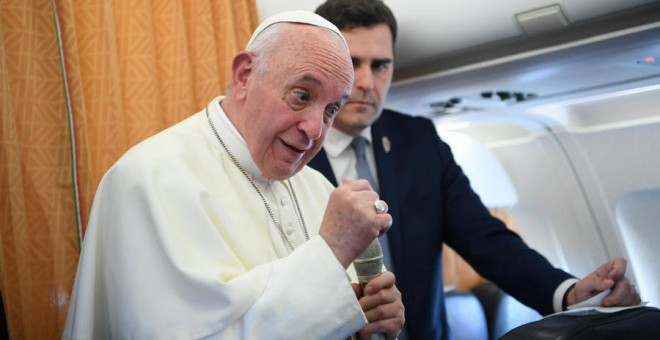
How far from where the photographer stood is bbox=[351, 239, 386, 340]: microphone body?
164 cm

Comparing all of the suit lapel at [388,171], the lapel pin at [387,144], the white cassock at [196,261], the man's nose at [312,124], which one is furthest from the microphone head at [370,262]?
the lapel pin at [387,144]

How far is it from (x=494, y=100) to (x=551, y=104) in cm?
39

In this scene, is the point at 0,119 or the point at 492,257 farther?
the point at 492,257

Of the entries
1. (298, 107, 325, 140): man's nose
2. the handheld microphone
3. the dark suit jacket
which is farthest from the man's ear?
the dark suit jacket

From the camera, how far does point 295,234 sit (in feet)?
6.20

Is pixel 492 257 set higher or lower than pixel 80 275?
lower

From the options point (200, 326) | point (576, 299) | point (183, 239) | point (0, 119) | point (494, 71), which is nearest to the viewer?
point (200, 326)

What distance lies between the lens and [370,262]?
164 centimetres

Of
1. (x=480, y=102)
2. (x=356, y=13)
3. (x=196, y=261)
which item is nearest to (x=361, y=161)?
(x=356, y=13)

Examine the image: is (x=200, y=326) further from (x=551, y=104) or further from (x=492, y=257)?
(x=551, y=104)

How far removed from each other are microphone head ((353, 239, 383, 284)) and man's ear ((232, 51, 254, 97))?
1.86 ft

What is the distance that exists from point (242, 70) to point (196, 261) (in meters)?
0.56

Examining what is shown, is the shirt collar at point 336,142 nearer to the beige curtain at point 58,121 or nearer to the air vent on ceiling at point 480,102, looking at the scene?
the beige curtain at point 58,121

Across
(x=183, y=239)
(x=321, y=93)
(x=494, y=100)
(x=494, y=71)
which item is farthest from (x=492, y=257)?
(x=183, y=239)
